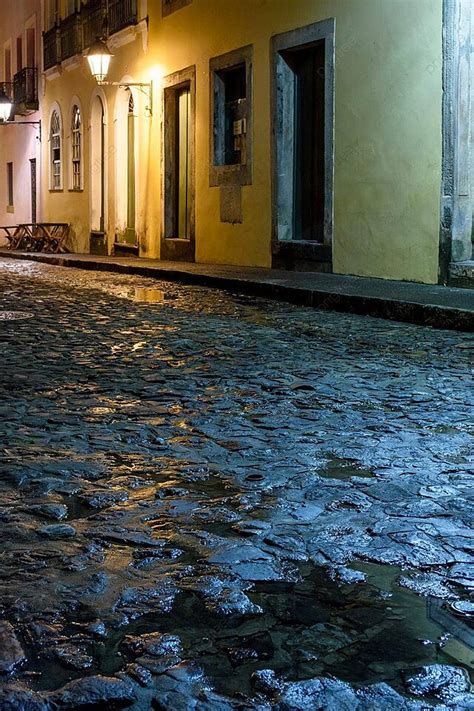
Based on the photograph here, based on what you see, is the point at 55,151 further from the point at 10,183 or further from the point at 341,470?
the point at 341,470

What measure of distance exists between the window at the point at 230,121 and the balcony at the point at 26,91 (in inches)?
494

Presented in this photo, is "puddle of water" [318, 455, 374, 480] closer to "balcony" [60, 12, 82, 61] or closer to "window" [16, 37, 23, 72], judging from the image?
"balcony" [60, 12, 82, 61]

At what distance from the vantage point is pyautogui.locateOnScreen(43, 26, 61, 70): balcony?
83.5ft

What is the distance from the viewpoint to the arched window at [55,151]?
2608cm

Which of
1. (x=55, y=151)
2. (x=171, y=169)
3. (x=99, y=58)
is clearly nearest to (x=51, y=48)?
(x=55, y=151)

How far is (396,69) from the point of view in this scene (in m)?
11.5

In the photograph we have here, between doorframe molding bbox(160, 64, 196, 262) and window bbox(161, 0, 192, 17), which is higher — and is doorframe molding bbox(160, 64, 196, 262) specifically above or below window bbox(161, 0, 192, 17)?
below

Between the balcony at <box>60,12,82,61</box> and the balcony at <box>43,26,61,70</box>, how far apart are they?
0.37 meters

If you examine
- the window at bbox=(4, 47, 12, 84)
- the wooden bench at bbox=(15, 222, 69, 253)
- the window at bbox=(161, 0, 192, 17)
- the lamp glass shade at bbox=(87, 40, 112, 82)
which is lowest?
the wooden bench at bbox=(15, 222, 69, 253)

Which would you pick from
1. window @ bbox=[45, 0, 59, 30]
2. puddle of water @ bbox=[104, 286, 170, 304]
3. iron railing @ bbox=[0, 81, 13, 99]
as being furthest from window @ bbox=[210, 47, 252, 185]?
iron railing @ bbox=[0, 81, 13, 99]

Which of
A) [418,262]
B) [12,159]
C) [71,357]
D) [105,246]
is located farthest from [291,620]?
[12,159]

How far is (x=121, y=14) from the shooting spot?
20.7m

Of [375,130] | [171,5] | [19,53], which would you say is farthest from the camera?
[19,53]

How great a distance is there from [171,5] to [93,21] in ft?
16.4
